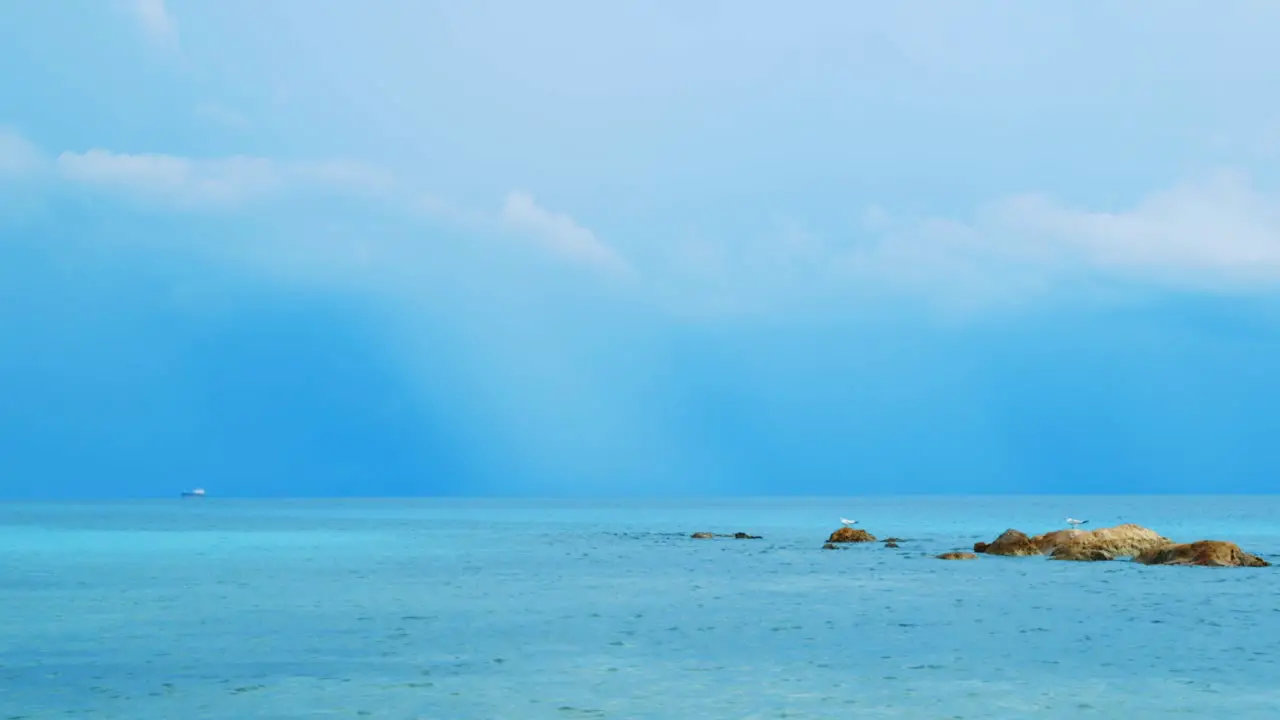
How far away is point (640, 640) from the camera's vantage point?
3453cm

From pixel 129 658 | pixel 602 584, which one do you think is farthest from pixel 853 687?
pixel 602 584

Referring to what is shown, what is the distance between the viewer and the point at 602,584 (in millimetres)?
54031

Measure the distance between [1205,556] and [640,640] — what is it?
125 feet

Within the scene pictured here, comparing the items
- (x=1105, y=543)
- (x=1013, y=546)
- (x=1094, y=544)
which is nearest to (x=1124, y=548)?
(x=1105, y=543)

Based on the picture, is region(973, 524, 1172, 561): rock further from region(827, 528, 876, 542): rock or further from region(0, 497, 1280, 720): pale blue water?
region(827, 528, 876, 542): rock

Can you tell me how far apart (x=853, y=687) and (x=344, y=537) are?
288 feet

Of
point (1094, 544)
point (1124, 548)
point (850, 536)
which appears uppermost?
point (1094, 544)

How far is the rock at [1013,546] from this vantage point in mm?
69656

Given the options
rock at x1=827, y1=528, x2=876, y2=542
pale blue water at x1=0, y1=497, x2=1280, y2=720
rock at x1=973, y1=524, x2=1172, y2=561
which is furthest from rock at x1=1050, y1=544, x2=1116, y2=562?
rock at x1=827, y1=528, x2=876, y2=542

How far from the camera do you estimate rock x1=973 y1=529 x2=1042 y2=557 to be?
69656 mm

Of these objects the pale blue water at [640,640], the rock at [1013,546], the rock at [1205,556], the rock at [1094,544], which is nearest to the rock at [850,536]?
the rock at [1013,546]

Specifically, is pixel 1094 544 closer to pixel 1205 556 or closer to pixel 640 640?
pixel 1205 556

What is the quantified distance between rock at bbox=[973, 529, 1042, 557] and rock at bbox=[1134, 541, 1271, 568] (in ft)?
27.3

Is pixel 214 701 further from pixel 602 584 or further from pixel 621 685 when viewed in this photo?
pixel 602 584
